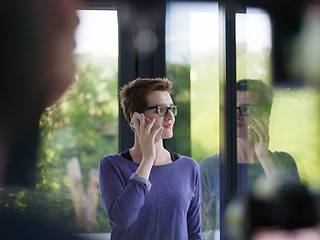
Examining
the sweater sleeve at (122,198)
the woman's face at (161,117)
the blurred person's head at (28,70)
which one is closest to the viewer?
the sweater sleeve at (122,198)

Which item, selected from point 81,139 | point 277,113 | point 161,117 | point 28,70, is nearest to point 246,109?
point 277,113

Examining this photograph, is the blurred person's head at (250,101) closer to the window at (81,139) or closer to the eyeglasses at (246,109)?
the eyeglasses at (246,109)

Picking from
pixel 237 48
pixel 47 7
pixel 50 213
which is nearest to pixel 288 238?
pixel 237 48

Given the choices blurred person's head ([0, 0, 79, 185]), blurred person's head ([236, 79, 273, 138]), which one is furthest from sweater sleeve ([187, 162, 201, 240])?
blurred person's head ([0, 0, 79, 185])

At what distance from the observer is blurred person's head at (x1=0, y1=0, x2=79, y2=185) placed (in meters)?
1.58

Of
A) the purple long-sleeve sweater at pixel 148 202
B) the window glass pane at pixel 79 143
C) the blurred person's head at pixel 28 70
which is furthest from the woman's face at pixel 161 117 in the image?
the blurred person's head at pixel 28 70

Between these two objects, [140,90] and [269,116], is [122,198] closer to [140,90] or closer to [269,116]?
[140,90]

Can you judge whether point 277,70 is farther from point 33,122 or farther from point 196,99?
point 33,122

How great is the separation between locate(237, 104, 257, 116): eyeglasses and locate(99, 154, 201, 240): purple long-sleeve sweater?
0.26 metres

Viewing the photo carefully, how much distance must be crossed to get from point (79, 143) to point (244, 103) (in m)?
0.86

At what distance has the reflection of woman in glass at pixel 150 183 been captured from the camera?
38.3 inches

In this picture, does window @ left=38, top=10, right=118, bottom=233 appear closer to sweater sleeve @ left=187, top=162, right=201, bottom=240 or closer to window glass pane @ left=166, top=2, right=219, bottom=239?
window glass pane @ left=166, top=2, right=219, bottom=239

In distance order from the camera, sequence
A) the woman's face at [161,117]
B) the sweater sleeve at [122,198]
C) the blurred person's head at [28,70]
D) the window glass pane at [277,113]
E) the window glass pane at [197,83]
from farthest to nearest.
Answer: the blurred person's head at [28,70] < the window glass pane at [197,83] < the woman's face at [161,117] < the sweater sleeve at [122,198] < the window glass pane at [277,113]

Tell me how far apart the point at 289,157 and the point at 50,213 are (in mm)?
1131
